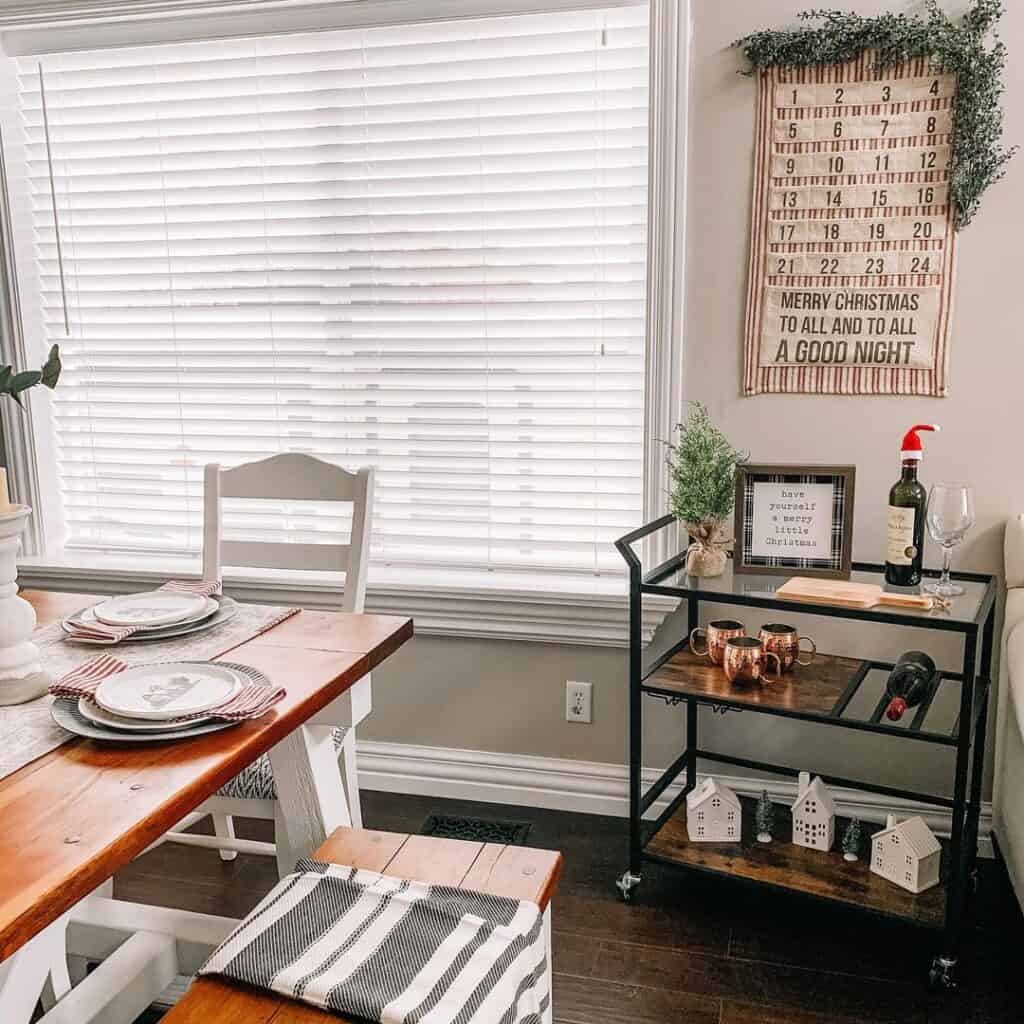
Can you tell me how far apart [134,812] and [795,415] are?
1737mm

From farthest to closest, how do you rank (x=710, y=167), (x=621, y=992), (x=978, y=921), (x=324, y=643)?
(x=710, y=167) < (x=978, y=921) < (x=621, y=992) < (x=324, y=643)

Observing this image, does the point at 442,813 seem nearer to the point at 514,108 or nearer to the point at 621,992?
the point at 621,992

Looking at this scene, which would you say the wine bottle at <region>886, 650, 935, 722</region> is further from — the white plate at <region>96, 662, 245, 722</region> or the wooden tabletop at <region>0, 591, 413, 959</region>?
the white plate at <region>96, 662, 245, 722</region>

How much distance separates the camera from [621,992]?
1970mm

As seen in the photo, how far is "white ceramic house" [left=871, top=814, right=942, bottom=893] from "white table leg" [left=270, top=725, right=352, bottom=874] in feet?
3.74

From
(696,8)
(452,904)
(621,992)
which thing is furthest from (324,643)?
(696,8)

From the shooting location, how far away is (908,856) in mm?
2080

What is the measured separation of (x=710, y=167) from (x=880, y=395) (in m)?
0.65

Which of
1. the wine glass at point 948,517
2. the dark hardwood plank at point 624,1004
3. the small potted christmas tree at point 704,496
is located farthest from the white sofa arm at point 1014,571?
the dark hardwood plank at point 624,1004

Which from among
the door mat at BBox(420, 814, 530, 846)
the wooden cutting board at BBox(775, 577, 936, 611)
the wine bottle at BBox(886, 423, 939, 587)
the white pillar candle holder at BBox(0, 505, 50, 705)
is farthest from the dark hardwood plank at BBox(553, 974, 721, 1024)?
the white pillar candle holder at BBox(0, 505, 50, 705)

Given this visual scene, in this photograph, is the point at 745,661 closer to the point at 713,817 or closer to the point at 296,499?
the point at 713,817

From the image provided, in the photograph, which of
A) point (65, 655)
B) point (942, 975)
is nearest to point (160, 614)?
point (65, 655)

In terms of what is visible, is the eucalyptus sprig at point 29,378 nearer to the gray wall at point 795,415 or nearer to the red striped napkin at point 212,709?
the red striped napkin at point 212,709

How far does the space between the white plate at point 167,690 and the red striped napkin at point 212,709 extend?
10mm
